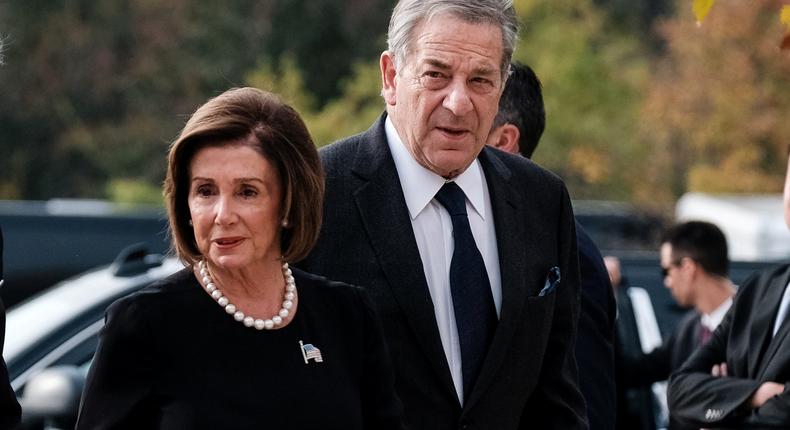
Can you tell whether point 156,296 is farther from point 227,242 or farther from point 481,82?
point 481,82

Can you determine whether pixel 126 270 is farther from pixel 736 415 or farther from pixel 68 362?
pixel 736 415

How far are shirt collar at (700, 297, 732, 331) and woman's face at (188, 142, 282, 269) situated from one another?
13.5 feet

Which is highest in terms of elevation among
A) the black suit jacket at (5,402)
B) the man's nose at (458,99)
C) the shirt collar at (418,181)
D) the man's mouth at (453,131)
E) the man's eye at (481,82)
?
the man's eye at (481,82)

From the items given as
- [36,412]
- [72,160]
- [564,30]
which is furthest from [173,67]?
[36,412]

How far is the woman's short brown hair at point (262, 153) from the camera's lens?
3061 mm

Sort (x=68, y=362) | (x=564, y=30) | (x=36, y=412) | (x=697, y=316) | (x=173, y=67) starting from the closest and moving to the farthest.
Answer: (x=36, y=412), (x=68, y=362), (x=697, y=316), (x=564, y=30), (x=173, y=67)

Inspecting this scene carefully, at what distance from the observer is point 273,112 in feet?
10.3

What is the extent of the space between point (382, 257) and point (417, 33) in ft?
1.78

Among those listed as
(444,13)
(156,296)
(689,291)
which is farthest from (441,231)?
(689,291)

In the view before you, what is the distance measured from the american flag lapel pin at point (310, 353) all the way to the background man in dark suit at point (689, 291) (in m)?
3.74

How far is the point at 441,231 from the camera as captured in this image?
146 inches

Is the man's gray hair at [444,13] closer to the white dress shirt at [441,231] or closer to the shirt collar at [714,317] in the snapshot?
the white dress shirt at [441,231]

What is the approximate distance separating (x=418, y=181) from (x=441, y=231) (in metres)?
0.13

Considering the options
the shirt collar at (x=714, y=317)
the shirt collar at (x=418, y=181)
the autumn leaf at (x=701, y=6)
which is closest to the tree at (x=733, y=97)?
the shirt collar at (x=714, y=317)
